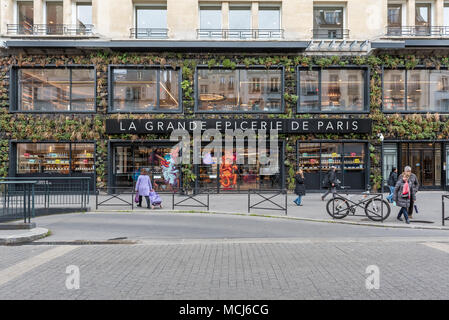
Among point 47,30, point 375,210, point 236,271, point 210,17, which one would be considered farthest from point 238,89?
point 236,271

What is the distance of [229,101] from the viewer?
19.3 m

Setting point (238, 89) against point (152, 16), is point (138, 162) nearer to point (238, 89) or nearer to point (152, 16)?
point (238, 89)

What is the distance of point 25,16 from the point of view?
19.2m

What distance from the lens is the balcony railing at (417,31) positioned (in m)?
19.1

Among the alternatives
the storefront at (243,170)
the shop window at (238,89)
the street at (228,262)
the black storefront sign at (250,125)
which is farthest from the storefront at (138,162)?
the street at (228,262)

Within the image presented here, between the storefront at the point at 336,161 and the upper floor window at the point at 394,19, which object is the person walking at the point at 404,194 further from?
the upper floor window at the point at 394,19

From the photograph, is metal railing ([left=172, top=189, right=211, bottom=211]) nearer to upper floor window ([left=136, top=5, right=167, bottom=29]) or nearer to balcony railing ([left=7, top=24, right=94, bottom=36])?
upper floor window ([left=136, top=5, right=167, bottom=29])

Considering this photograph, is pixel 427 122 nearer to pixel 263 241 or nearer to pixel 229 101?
pixel 229 101

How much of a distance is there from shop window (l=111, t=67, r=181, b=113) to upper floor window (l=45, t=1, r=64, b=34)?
4.20m

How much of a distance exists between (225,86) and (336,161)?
24.8 feet

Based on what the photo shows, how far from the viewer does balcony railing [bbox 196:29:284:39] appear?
19.1 meters
